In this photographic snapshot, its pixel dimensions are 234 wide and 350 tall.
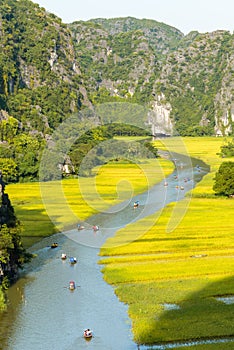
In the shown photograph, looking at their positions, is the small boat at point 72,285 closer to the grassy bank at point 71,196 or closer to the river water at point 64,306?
the river water at point 64,306

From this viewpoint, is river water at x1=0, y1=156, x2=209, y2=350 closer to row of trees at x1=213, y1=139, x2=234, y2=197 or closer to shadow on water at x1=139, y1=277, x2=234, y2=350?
shadow on water at x1=139, y1=277, x2=234, y2=350

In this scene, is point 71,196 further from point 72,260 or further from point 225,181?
point 72,260

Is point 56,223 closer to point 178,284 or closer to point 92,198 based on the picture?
point 92,198

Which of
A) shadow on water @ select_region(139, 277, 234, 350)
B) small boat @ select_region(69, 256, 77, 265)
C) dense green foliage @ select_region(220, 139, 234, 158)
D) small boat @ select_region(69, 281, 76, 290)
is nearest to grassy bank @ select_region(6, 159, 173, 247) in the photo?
small boat @ select_region(69, 256, 77, 265)

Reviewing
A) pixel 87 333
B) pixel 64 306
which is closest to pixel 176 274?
pixel 64 306

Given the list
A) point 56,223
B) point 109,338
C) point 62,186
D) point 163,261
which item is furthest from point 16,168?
point 109,338

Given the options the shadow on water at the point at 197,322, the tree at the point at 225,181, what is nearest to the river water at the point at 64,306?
the shadow on water at the point at 197,322
